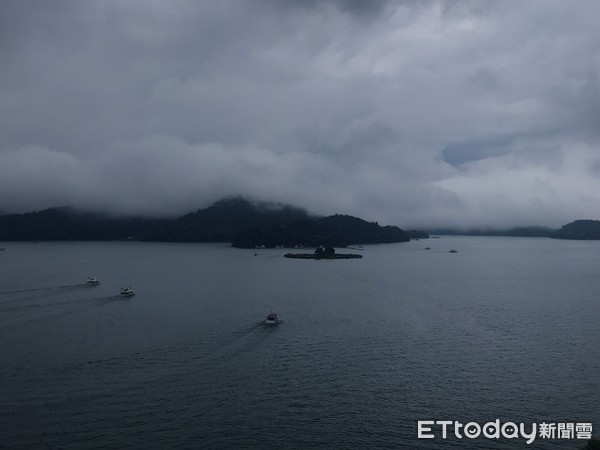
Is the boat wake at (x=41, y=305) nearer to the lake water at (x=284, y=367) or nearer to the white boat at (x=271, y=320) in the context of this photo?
the lake water at (x=284, y=367)

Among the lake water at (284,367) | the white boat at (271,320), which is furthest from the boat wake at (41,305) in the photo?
the white boat at (271,320)

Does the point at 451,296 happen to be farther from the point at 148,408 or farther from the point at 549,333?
the point at 148,408

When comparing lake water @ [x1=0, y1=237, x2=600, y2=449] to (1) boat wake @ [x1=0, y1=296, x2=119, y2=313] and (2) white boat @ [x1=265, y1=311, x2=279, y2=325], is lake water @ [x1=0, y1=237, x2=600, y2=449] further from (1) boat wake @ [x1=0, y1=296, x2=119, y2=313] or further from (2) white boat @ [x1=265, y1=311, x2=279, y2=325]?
(2) white boat @ [x1=265, y1=311, x2=279, y2=325]

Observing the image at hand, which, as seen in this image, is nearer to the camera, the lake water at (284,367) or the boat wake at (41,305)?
the lake water at (284,367)

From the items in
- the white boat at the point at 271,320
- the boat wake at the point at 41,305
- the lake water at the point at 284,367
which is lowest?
the lake water at the point at 284,367

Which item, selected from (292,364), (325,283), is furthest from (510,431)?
(325,283)

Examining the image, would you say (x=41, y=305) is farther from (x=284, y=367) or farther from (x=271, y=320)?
(x=284, y=367)

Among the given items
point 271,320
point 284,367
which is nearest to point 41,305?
point 271,320

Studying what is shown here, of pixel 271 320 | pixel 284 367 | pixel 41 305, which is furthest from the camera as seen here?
pixel 41 305

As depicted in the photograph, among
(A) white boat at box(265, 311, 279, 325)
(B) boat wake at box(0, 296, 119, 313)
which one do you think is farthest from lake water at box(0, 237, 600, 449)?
(A) white boat at box(265, 311, 279, 325)
